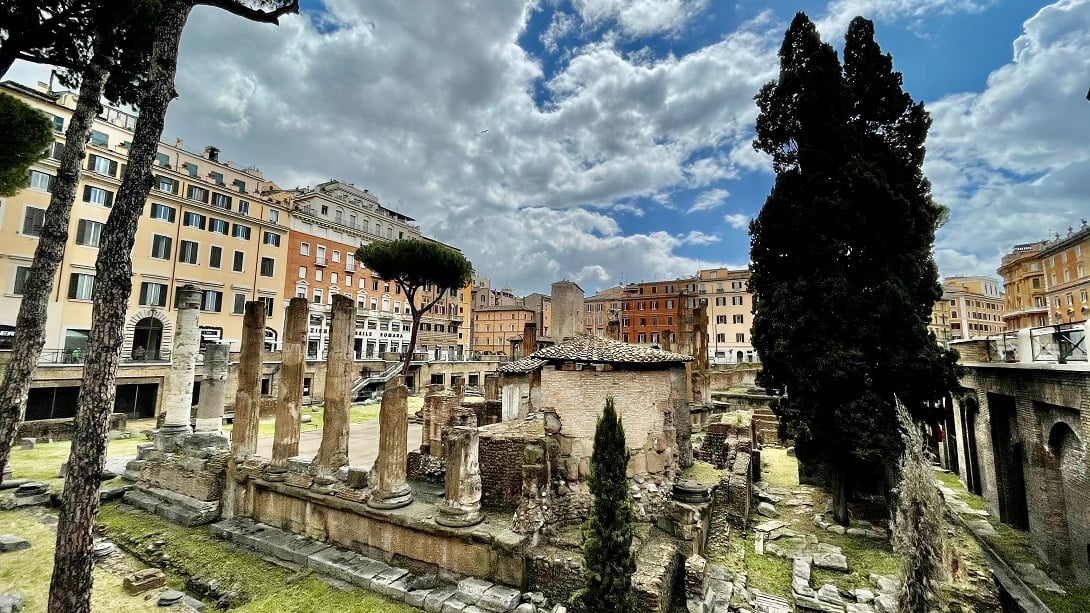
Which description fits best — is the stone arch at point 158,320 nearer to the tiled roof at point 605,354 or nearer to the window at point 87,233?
the window at point 87,233

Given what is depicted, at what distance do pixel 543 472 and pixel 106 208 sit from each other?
106ft

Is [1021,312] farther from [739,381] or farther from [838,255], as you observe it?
[838,255]

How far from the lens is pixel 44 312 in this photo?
354 inches

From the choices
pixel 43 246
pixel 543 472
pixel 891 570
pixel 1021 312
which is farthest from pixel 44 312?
pixel 1021 312

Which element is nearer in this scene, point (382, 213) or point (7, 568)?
point (7, 568)

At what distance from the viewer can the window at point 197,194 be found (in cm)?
2961

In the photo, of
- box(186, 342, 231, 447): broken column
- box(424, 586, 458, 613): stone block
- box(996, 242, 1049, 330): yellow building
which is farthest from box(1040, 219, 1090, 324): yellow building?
box(186, 342, 231, 447): broken column

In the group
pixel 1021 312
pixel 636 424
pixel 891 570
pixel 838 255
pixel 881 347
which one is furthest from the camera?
pixel 1021 312

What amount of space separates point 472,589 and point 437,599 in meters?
0.57

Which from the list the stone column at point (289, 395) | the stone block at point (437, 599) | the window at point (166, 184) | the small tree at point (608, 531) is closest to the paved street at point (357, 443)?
the stone column at point (289, 395)

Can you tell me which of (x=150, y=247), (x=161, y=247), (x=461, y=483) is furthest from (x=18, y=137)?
(x=161, y=247)

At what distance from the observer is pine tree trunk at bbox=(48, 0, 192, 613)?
5.86 m

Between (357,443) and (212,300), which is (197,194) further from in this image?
(357,443)

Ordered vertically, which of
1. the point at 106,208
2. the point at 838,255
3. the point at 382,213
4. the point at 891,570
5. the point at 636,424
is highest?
the point at 382,213
